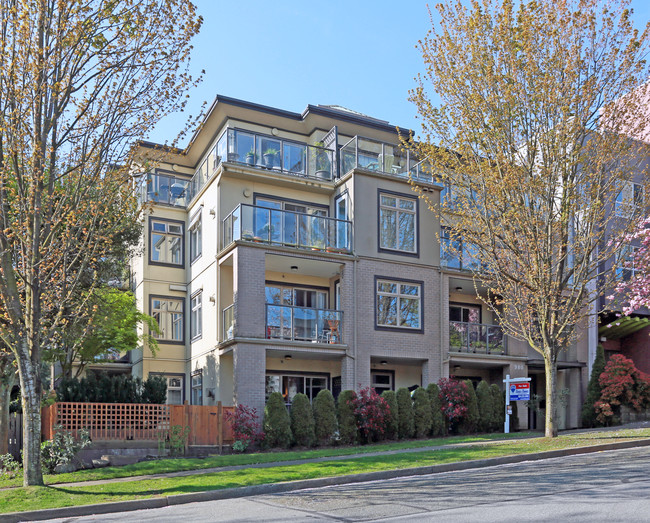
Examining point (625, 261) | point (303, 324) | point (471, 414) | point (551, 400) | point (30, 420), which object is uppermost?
point (625, 261)

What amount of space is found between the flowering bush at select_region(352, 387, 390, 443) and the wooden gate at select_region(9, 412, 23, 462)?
900 centimetres

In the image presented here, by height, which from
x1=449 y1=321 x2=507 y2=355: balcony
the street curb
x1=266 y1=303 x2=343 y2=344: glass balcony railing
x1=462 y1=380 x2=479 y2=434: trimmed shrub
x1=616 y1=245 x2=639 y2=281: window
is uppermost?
x1=616 y1=245 x2=639 y2=281: window

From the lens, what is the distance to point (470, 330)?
26438 millimetres

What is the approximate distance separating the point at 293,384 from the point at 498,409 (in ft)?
22.5

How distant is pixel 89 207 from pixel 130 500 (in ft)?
18.1

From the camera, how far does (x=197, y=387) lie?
27.0m

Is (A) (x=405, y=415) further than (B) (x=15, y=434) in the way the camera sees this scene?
Yes

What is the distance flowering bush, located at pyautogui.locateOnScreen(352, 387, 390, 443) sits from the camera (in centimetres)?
2158

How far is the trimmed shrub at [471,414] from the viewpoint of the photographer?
2370 cm

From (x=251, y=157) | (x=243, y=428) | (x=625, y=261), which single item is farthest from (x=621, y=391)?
(x=251, y=157)

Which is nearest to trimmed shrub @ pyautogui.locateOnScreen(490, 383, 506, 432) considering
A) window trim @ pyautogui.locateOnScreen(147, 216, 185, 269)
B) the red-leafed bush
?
the red-leafed bush

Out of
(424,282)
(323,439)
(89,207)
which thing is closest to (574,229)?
(424,282)

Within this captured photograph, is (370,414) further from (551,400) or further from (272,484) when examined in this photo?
(272,484)

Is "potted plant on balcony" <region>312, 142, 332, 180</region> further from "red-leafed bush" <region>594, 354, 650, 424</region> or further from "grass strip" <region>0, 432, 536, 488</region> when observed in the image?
"red-leafed bush" <region>594, 354, 650, 424</region>
